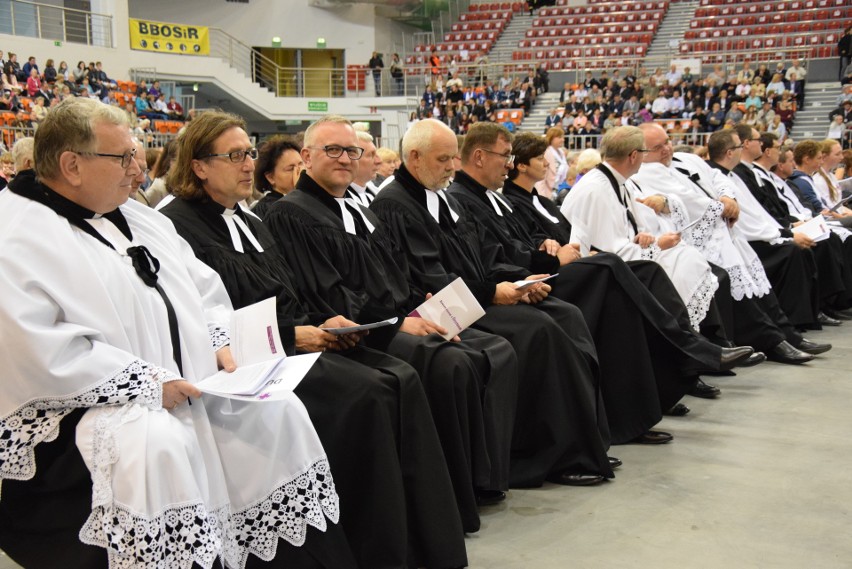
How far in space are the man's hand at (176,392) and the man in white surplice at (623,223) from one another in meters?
3.51

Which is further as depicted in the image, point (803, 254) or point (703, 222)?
point (803, 254)

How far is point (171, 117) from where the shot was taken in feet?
72.5

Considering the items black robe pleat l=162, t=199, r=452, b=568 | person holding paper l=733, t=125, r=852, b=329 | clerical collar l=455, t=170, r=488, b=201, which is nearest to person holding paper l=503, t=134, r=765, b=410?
clerical collar l=455, t=170, r=488, b=201

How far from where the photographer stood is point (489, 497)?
4.11 m

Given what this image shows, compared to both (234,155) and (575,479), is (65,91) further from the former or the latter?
(575,479)

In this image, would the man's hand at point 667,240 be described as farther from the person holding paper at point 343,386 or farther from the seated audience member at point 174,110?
the seated audience member at point 174,110

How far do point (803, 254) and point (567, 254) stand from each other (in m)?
3.62

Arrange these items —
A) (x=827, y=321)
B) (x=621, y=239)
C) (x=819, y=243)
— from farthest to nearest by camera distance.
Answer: (x=827, y=321), (x=819, y=243), (x=621, y=239)

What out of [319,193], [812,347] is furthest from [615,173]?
[812,347]

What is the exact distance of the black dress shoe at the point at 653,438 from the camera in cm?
499

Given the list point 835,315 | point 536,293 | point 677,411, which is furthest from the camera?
point 835,315

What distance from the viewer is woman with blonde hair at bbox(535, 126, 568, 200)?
1243 cm

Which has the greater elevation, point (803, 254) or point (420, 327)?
point (420, 327)

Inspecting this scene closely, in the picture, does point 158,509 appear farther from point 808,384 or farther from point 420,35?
point 420,35
